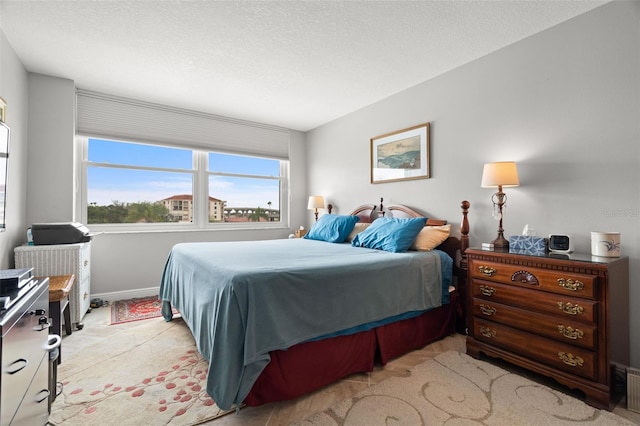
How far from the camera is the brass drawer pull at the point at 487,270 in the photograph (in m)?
2.17

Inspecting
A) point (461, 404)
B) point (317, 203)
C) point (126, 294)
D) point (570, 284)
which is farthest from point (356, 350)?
point (126, 294)

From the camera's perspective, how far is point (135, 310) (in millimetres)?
3363

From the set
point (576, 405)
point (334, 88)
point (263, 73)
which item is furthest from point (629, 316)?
point (263, 73)

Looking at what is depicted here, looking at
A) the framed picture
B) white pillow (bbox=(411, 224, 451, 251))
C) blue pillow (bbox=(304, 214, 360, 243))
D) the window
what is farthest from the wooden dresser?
the window

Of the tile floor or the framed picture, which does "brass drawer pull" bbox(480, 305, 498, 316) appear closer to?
the tile floor

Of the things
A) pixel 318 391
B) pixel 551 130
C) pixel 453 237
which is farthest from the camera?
pixel 453 237

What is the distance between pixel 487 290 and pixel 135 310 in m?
3.48

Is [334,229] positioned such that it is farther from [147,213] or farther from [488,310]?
[147,213]

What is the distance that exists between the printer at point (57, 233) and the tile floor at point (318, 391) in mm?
856

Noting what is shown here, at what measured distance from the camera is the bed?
1.57 meters

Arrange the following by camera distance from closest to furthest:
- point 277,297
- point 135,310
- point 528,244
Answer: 1. point 277,297
2. point 528,244
3. point 135,310

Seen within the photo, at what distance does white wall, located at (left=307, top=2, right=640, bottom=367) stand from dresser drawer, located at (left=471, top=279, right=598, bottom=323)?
1.78 feet

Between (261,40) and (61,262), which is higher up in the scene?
(261,40)

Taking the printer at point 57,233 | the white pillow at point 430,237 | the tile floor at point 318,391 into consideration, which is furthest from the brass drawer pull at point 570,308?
the printer at point 57,233
